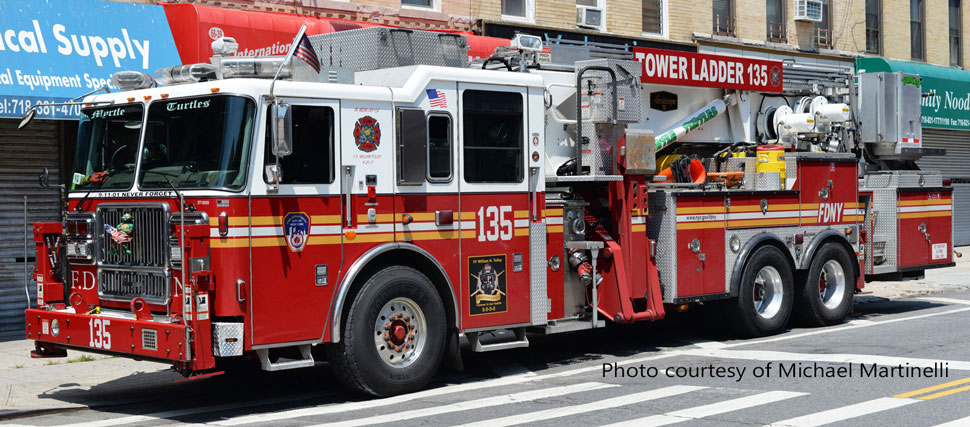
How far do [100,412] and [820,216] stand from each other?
8.59 m

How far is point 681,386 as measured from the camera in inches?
375

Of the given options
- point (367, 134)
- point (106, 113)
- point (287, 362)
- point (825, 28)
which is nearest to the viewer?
point (287, 362)

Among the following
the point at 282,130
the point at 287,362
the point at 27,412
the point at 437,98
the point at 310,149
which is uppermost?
the point at 437,98

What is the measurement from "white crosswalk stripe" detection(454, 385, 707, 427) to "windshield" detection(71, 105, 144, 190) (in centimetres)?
361

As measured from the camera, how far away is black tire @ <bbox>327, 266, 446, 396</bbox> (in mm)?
8891

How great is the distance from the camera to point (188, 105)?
8.66m

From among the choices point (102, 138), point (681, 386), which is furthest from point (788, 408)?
point (102, 138)

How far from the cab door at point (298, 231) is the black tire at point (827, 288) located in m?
6.77

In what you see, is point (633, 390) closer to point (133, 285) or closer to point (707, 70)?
point (133, 285)

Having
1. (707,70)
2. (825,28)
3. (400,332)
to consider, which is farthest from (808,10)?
(400,332)

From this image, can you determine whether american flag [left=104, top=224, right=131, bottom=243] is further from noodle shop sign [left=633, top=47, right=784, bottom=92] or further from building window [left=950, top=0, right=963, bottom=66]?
building window [left=950, top=0, right=963, bottom=66]

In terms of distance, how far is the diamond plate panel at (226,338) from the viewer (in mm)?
8188

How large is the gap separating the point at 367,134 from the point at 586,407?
283cm

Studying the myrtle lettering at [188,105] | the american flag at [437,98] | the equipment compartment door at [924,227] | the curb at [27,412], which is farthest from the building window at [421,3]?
the curb at [27,412]
